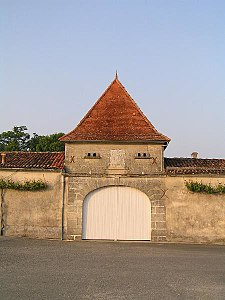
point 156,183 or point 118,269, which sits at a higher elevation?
point 156,183

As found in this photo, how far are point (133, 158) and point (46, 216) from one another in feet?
16.0

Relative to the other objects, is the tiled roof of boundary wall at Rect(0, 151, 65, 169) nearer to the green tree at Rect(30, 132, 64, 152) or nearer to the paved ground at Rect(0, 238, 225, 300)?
the paved ground at Rect(0, 238, 225, 300)

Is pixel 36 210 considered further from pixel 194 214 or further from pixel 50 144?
pixel 50 144

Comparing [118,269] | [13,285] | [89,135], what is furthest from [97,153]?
[13,285]

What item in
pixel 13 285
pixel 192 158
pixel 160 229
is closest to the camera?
pixel 13 285

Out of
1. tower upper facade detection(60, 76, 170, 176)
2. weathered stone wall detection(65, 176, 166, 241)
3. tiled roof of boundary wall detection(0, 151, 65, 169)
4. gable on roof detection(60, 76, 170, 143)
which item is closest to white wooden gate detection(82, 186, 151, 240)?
weathered stone wall detection(65, 176, 166, 241)

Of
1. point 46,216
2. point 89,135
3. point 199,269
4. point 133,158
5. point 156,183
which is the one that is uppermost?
point 89,135

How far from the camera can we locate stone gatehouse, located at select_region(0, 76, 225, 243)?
16.0 metres

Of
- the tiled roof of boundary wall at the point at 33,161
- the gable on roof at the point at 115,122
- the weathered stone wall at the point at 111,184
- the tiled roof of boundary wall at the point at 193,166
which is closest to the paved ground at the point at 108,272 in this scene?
the weathered stone wall at the point at 111,184

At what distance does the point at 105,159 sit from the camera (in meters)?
16.5

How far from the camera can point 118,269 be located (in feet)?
30.7

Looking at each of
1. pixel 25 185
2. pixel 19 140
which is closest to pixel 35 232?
pixel 25 185

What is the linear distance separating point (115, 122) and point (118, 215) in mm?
4571

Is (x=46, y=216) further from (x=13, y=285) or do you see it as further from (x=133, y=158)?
(x=13, y=285)
